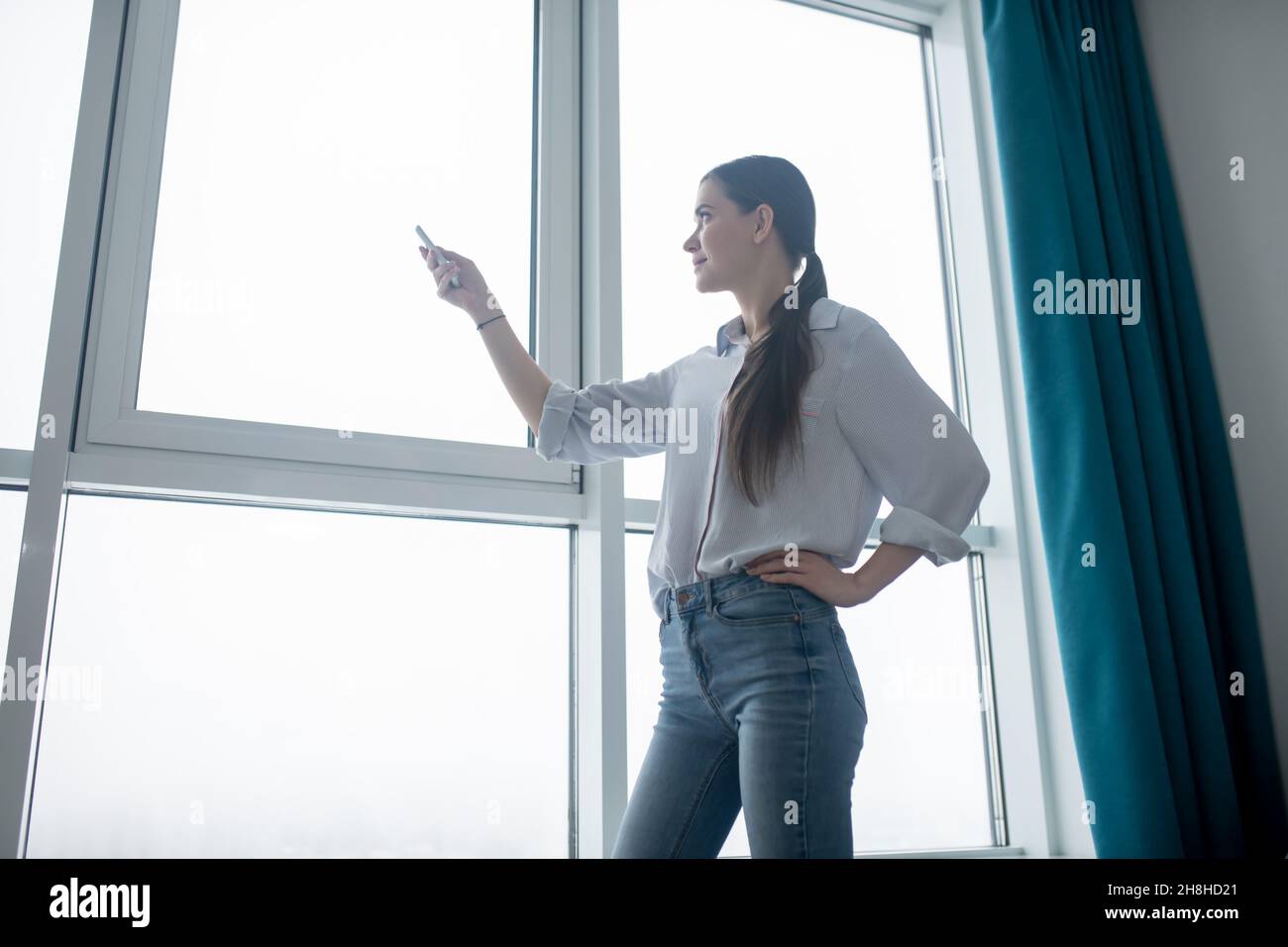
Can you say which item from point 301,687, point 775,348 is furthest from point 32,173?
point 775,348

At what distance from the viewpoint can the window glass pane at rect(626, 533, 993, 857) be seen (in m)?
1.85

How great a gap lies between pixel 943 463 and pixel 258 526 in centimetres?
106

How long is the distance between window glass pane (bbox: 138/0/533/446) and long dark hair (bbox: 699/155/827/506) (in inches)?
26.0

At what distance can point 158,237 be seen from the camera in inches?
62.6

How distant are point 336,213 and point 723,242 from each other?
0.81m

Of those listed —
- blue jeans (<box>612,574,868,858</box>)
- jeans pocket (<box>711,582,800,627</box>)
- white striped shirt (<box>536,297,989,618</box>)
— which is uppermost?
white striped shirt (<box>536,297,989,618</box>)

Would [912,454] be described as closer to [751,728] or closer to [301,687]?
[751,728]

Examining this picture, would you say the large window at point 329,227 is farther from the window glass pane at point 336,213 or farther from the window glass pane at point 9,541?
the window glass pane at point 9,541

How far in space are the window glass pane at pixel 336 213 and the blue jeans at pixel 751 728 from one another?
784mm

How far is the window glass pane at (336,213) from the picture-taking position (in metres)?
1.61

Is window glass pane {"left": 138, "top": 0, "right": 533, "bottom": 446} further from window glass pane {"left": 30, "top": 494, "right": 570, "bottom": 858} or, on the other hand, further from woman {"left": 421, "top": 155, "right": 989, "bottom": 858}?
woman {"left": 421, "top": 155, "right": 989, "bottom": 858}

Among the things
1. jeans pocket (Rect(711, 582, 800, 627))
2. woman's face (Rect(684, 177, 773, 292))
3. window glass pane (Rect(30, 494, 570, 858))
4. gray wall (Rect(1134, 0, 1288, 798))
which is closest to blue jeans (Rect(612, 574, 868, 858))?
jeans pocket (Rect(711, 582, 800, 627))

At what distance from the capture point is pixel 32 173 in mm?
1524

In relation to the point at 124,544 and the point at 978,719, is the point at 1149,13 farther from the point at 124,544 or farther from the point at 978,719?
the point at 124,544
